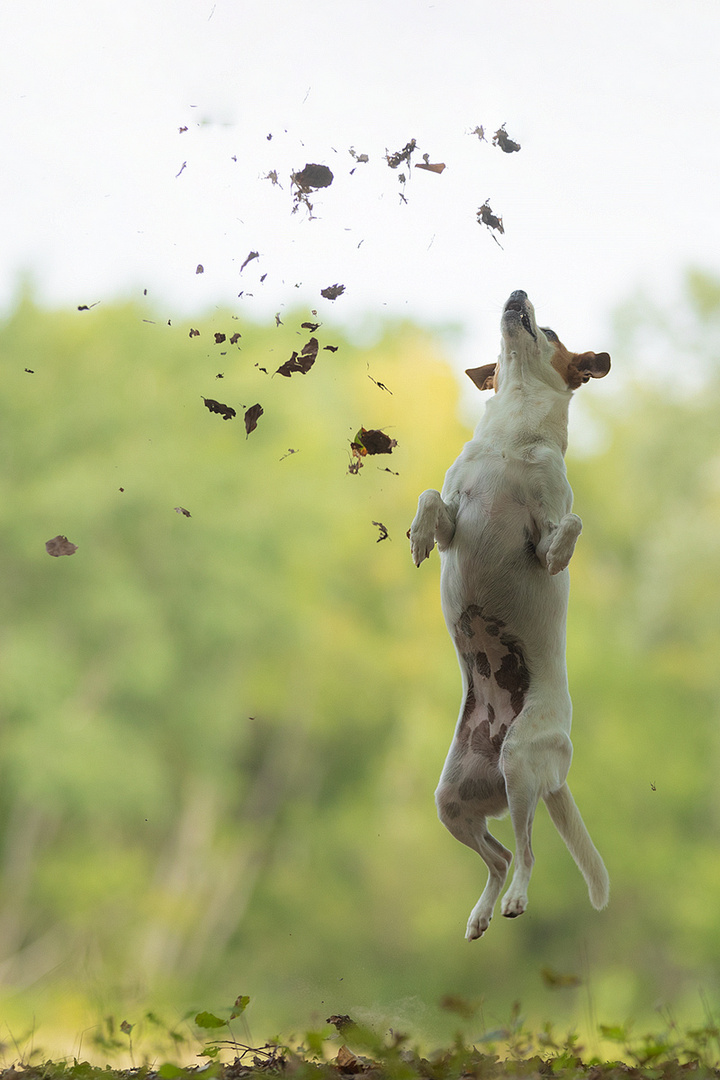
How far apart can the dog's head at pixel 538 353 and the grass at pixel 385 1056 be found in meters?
2.09

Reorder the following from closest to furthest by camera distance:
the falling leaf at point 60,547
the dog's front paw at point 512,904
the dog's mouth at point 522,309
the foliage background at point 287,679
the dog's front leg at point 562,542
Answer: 1. the dog's front paw at point 512,904
2. the dog's front leg at point 562,542
3. the dog's mouth at point 522,309
4. the falling leaf at point 60,547
5. the foliage background at point 287,679

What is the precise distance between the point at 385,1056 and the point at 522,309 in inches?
97.1

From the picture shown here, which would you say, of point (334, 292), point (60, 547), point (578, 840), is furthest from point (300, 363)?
point (578, 840)

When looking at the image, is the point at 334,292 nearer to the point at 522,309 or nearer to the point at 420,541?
the point at 522,309

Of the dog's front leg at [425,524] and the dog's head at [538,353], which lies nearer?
the dog's front leg at [425,524]

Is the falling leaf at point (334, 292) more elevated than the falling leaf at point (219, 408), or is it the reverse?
the falling leaf at point (334, 292)

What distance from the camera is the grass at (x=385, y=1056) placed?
3.32 meters

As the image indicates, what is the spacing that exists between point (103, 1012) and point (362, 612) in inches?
397

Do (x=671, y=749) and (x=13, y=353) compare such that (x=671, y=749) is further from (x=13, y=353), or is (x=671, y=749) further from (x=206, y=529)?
(x=13, y=353)

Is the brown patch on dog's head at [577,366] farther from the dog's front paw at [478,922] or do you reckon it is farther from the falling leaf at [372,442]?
the dog's front paw at [478,922]

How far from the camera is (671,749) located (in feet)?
41.3

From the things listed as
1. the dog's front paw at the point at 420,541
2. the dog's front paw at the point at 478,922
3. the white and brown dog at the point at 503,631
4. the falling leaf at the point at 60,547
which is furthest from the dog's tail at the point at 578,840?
the falling leaf at the point at 60,547

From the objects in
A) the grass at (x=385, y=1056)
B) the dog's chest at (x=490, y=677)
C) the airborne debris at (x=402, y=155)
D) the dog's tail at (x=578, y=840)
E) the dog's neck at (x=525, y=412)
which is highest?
the airborne debris at (x=402, y=155)

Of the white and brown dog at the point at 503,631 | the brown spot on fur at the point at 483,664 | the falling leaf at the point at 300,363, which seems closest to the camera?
the white and brown dog at the point at 503,631
